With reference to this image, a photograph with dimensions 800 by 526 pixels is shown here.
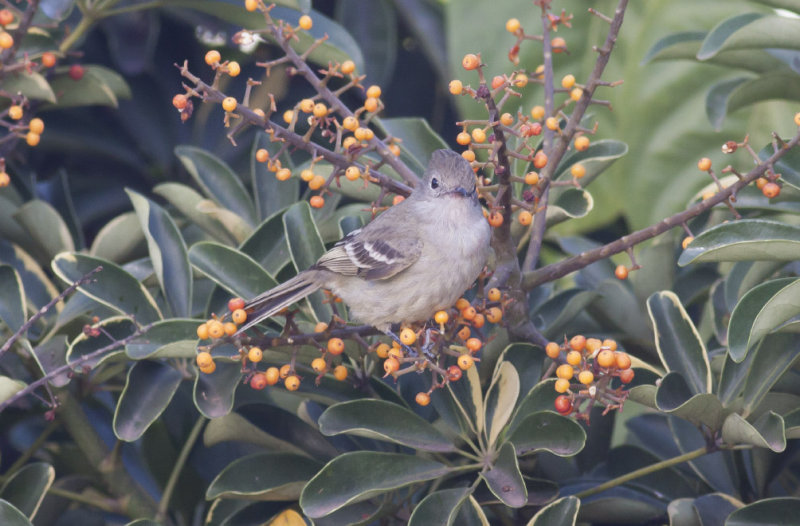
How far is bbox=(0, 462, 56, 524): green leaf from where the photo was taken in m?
2.27

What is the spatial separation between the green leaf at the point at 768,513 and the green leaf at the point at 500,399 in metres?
0.57

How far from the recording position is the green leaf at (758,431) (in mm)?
1874

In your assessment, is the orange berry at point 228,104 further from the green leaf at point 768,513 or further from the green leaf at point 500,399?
the green leaf at point 768,513

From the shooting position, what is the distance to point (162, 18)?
3.66 m

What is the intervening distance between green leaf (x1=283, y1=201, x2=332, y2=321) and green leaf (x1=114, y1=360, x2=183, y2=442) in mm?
459

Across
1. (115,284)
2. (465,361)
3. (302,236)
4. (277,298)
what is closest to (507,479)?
(465,361)

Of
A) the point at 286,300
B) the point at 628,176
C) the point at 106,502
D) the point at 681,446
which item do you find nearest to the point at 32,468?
the point at 106,502

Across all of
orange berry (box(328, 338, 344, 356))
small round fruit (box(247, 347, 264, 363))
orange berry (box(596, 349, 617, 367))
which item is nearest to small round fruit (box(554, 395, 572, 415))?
→ orange berry (box(596, 349, 617, 367))

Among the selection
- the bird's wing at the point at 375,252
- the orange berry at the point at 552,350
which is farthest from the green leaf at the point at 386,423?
the bird's wing at the point at 375,252

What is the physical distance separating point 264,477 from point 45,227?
1.15 meters

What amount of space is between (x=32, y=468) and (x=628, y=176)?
237cm

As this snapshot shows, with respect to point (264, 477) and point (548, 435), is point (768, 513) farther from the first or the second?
point (264, 477)

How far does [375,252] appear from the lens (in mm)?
2543

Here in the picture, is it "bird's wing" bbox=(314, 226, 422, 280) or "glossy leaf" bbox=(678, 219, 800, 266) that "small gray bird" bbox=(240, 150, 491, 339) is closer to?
"bird's wing" bbox=(314, 226, 422, 280)
